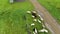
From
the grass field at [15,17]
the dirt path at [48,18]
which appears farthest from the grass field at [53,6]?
the grass field at [15,17]

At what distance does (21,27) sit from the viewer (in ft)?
37.2

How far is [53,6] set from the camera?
14336 millimetres

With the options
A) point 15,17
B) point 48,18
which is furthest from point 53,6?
point 15,17

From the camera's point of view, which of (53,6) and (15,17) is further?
(53,6)

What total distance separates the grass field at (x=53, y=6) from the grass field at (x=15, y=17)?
1431mm

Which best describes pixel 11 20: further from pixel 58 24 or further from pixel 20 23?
pixel 58 24

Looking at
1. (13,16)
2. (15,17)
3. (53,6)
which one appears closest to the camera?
(15,17)

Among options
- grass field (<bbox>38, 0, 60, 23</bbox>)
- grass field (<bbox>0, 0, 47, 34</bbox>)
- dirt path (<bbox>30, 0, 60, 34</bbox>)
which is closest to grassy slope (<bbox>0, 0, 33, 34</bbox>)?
grass field (<bbox>0, 0, 47, 34</bbox>)

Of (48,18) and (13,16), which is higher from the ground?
(48,18)

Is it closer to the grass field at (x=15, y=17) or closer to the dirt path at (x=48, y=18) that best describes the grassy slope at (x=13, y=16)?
the grass field at (x=15, y=17)

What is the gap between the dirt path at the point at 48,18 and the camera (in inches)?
447

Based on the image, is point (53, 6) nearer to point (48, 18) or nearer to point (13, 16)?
point (48, 18)

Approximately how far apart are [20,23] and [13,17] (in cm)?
116

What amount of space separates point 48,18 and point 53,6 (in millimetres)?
2173
